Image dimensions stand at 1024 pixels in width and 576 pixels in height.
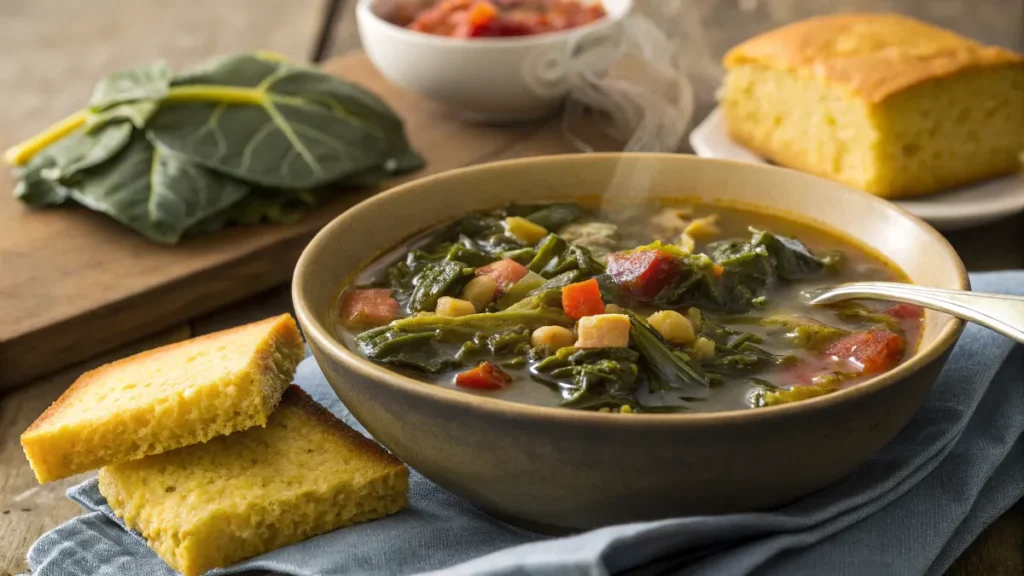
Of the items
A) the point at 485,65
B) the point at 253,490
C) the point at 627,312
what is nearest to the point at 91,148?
the point at 485,65

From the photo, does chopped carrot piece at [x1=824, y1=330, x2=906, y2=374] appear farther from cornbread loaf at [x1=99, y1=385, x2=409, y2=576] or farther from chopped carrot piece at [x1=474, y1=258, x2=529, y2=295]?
cornbread loaf at [x1=99, y1=385, x2=409, y2=576]

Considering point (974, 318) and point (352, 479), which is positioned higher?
point (974, 318)

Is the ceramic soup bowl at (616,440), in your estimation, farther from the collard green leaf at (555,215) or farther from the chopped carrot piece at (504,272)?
the collard green leaf at (555,215)

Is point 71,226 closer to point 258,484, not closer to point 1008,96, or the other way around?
point 258,484

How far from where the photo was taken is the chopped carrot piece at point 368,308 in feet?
10.1

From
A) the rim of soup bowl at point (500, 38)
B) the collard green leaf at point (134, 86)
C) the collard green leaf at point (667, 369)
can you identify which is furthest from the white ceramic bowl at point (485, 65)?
the collard green leaf at point (667, 369)

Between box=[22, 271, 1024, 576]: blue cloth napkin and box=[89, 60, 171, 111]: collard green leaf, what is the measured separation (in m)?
2.37

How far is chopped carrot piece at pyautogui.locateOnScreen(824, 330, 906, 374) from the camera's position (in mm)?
2830

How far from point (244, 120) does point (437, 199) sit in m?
1.73

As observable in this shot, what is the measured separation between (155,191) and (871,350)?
2.97m

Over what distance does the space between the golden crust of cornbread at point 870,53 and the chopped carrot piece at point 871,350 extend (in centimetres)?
187

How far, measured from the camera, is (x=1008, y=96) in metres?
4.82

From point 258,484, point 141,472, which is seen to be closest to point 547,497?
point 258,484

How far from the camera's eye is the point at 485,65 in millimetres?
5324
